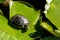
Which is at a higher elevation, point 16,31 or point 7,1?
point 7,1

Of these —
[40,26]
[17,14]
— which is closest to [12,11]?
[17,14]

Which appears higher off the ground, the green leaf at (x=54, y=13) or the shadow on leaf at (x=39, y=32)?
the green leaf at (x=54, y=13)

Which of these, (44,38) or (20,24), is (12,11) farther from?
(44,38)

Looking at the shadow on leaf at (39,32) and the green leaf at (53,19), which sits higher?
the green leaf at (53,19)

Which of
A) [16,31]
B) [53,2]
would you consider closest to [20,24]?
[16,31]

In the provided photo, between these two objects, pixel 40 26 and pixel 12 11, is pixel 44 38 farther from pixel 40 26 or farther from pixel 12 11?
pixel 12 11

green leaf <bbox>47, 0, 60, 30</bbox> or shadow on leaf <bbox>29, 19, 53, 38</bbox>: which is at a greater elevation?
green leaf <bbox>47, 0, 60, 30</bbox>

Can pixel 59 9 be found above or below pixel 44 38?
above

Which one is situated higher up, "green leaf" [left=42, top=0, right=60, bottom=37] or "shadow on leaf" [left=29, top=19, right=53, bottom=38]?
"green leaf" [left=42, top=0, right=60, bottom=37]
